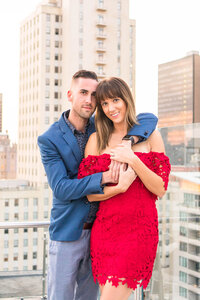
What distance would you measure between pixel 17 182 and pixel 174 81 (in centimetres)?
2370

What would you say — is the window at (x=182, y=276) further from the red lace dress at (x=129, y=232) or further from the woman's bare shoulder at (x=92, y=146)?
the woman's bare shoulder at (x=92, y=146)

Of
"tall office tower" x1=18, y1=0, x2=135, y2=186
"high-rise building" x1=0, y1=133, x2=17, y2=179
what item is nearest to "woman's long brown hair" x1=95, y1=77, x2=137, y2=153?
"tall office tower" x1=18, y1=0, x2=135, y2=186

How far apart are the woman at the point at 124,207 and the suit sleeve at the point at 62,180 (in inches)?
1.9

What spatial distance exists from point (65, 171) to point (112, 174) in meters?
0.19

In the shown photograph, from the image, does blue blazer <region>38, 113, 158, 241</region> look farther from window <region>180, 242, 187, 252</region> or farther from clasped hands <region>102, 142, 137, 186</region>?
window <region>180, 242, 187, 252</region>

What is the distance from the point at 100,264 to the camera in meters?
1.48

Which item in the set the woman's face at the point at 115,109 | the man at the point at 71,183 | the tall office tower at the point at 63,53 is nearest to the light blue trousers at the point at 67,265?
the man at the point at 71,183

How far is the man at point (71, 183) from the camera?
1.50m

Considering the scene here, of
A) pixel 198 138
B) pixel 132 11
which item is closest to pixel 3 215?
pixel 132 11

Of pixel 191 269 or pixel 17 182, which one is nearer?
pixel 191 269

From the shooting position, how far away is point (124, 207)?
1.45 m

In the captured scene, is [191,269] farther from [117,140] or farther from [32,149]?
[32,149]

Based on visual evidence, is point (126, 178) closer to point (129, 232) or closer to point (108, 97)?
point (129, 232)

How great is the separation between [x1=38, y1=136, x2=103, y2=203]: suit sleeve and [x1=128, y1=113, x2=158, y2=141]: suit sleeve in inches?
8.5
